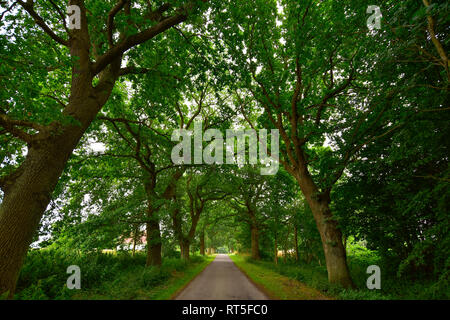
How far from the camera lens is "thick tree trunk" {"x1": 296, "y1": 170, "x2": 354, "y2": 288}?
816 cm

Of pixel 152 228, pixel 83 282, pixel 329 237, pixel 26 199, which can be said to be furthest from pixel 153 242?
pixel 329 237

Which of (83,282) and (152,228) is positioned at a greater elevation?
(152,228)

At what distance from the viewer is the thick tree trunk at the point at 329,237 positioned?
8.16 m

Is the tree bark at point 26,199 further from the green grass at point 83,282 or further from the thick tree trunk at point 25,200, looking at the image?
the green grass at point 83,282

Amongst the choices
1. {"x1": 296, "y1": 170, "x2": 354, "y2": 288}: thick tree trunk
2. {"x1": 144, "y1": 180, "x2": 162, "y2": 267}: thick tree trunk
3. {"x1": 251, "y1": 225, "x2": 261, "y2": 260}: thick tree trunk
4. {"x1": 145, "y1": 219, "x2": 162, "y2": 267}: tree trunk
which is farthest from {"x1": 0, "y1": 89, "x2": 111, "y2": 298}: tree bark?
{"x1": 251, "y1": 225, "x2": 261, "y2": 260}: thick tree trunk

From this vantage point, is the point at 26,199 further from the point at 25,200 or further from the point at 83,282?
the point at 83,282

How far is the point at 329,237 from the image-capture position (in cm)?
859

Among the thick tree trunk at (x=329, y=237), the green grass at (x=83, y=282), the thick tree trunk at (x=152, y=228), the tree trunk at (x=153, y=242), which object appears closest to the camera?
the green grass at (x=83, y=282)

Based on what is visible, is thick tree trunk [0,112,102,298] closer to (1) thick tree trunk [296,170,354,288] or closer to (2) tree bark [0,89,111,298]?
(2) tree bark [0,89,111,298]

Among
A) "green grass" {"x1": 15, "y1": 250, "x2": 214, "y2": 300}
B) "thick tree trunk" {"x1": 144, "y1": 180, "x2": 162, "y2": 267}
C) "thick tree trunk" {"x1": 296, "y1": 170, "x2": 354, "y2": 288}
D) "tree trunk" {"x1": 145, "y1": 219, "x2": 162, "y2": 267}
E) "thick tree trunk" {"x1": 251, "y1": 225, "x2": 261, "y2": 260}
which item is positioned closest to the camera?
"green grass" {"x1": 15, "y1": 250, "x2": 214, "y2": 300}

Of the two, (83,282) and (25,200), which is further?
(83,282)

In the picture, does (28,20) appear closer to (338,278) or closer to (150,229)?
(150,229)

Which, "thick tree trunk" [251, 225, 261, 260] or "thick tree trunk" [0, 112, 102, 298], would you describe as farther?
"thick tree trunk" [251, 225, 261, 260]

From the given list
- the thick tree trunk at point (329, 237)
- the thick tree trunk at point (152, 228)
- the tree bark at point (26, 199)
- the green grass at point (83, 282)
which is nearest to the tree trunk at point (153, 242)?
the thick tree trunk at point (152, 228)
